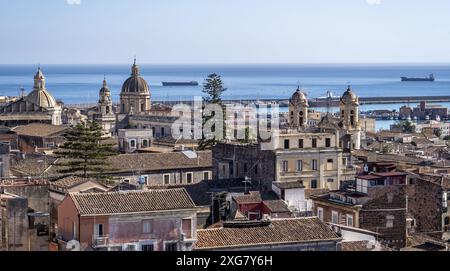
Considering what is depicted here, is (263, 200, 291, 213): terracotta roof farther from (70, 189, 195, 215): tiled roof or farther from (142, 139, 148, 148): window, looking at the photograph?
(142, 139, 148, 148): window

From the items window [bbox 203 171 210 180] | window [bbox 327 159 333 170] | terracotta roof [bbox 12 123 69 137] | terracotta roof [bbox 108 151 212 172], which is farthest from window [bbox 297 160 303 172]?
terracotta roof [bbox 12 123 69 137]

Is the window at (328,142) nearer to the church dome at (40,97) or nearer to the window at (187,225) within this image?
the window at (187,225)

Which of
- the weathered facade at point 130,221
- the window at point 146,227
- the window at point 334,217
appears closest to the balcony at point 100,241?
the weathered facade at point 130,221

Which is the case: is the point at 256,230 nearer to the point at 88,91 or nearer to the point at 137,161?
the point at 137,161

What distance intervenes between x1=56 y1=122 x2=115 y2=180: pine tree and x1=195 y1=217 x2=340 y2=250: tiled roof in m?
8.93

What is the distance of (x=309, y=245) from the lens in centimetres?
1166

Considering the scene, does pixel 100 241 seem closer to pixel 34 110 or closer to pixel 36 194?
pixel 36 194

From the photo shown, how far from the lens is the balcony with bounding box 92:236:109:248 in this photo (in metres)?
10.7

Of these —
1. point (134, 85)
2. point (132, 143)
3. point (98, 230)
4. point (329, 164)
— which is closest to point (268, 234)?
point (98, 230)

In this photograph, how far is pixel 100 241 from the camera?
423 inches

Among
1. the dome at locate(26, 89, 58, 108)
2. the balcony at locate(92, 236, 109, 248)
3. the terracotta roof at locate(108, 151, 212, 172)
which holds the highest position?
the dome at locate(26, 89, 58, 108)

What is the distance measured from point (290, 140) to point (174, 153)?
5.37m

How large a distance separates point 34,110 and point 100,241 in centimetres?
3345

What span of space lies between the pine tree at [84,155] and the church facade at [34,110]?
19277mm
